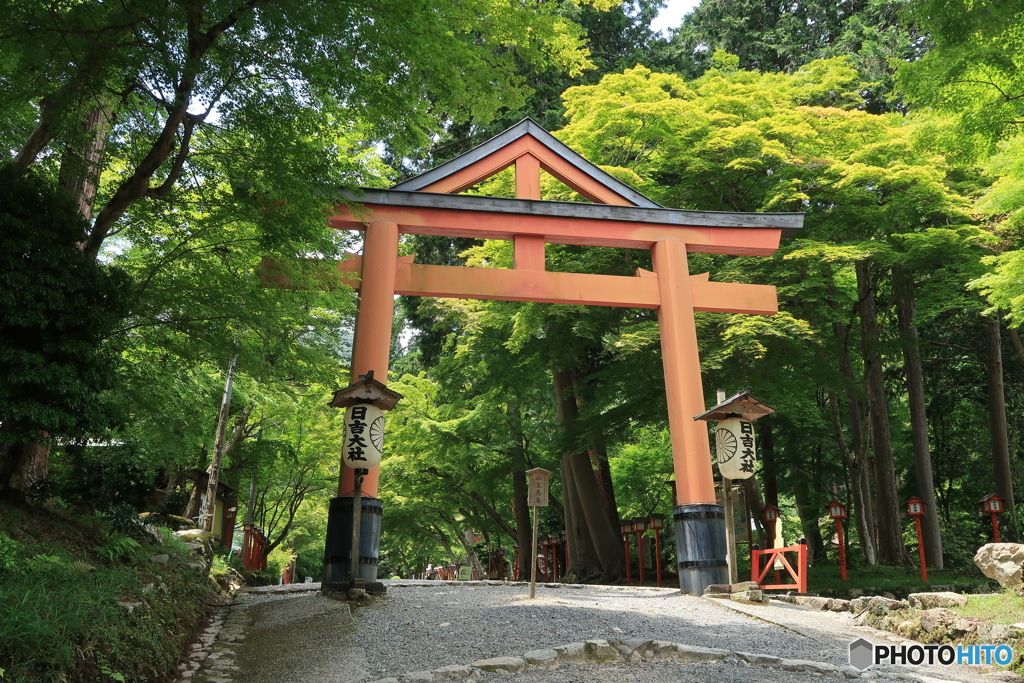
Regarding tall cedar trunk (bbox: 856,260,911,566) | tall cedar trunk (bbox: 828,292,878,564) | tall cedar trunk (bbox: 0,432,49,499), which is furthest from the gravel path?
tall cedar trunk (bbox: 856,260,911,566)

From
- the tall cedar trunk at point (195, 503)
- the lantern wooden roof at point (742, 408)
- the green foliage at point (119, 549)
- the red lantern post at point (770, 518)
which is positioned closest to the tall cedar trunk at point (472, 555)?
the tall cedar trunk at point (195, 503)

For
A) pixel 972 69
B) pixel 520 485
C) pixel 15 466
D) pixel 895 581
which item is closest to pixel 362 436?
pixel 15 466

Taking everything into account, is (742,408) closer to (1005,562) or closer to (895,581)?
(1005,562)

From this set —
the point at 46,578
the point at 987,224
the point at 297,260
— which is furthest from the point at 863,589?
the point at 46,578

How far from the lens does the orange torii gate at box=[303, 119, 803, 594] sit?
29.7ft

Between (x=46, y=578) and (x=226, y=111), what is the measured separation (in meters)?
3.74

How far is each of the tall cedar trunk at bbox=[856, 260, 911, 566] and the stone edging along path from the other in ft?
31.6

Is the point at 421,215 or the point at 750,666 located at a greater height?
the point at 421,215

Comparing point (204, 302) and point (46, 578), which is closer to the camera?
point (46, 578)

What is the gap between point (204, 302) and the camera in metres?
7.14

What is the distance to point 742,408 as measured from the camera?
27.5 ft

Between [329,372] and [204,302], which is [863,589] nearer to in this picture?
[329,372]

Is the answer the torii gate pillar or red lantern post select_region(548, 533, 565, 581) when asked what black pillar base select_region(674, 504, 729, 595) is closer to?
the torii gate pillar

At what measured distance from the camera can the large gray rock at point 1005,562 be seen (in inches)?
272
